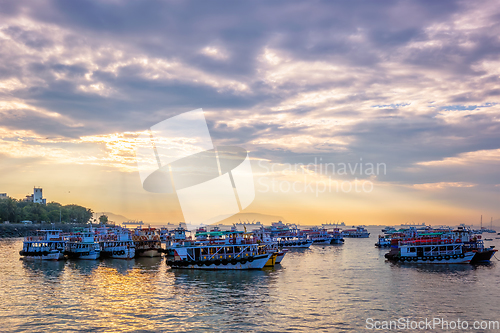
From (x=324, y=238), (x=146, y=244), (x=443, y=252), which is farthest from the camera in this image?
(x=324, y=238)

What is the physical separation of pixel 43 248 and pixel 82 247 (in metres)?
8.08

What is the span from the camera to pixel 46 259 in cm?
8181

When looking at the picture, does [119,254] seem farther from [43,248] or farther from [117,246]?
[43,248]

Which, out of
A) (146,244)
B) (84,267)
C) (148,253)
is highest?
(146,244)

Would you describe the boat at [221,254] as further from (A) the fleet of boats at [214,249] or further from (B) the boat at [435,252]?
(B) the boat at [435,252]

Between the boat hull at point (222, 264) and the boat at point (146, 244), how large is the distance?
31.8m

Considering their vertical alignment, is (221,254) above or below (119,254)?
above

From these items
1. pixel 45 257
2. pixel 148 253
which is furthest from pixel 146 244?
pixel 45 257

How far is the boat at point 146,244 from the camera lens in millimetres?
97088

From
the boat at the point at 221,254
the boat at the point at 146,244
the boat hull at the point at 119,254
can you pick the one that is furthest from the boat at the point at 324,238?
the boat at the point at 221,254

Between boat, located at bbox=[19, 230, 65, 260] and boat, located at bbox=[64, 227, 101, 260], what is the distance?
200 cm

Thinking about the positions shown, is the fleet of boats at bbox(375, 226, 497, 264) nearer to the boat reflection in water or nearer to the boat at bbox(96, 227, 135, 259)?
the boat at bbox(96, 227, 135, 259)

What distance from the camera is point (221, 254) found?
6694 cm

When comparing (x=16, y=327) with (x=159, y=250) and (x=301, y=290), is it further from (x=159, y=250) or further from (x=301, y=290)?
(x=159, y=250)
